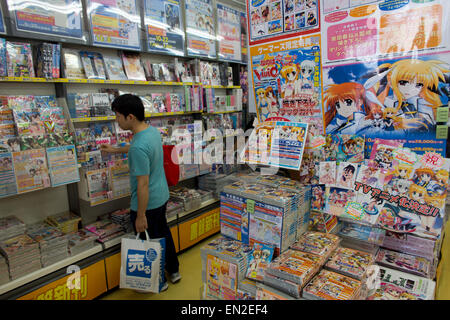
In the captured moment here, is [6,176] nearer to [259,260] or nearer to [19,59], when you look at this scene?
[19,59]

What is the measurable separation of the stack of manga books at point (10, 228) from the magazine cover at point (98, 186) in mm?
564

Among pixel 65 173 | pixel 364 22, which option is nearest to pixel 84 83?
pixel 65 173

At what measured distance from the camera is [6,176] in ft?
6.66

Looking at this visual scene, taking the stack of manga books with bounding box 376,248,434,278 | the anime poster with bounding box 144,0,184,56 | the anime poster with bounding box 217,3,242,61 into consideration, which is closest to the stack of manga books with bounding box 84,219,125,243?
the anime poster with bounding box 144,0,184,56

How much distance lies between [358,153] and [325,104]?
0.39 meters

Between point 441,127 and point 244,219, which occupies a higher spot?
point 441,127

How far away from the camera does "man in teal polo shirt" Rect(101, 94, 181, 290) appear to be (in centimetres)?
220

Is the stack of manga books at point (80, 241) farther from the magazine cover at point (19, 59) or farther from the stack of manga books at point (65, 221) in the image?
the magazine cover at point (19, 59)

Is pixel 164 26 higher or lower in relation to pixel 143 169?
higher

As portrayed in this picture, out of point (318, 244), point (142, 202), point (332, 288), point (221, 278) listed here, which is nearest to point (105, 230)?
point (142, 202)

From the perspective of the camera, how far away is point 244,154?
208 cm

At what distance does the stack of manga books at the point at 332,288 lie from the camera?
128cm

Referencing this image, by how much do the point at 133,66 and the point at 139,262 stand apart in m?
2.09
